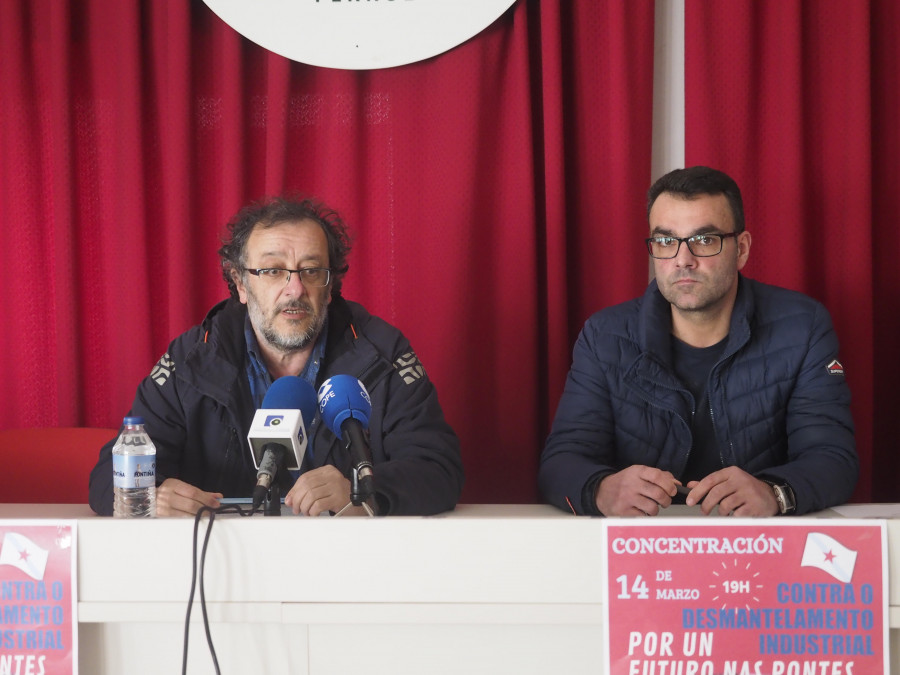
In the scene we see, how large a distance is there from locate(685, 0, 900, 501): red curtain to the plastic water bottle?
1.72 metres

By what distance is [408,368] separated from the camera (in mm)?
1934

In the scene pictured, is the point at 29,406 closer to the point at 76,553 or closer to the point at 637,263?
the point at 76,553

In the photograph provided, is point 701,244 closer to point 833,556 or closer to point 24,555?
point 833,556

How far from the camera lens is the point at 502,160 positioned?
249 cm

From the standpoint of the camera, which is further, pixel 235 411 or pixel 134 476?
pixel 235 411

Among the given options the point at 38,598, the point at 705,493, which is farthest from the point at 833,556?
the point at 38,598

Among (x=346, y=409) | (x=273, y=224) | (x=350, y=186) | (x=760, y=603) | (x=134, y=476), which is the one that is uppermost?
(x=350, y=186)

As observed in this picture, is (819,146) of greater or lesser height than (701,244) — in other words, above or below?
above

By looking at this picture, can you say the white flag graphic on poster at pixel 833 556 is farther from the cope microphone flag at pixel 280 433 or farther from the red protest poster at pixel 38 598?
the red protest poster at pixel 38 598

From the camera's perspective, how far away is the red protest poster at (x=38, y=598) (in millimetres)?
1085

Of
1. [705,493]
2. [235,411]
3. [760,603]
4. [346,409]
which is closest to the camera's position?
[760,603]

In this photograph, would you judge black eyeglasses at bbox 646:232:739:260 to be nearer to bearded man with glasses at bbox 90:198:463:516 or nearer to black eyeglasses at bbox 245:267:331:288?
bearded man with glasses at bbox 90:198:463:516

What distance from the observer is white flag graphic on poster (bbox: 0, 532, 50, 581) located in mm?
1089

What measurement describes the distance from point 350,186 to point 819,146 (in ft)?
4.54
